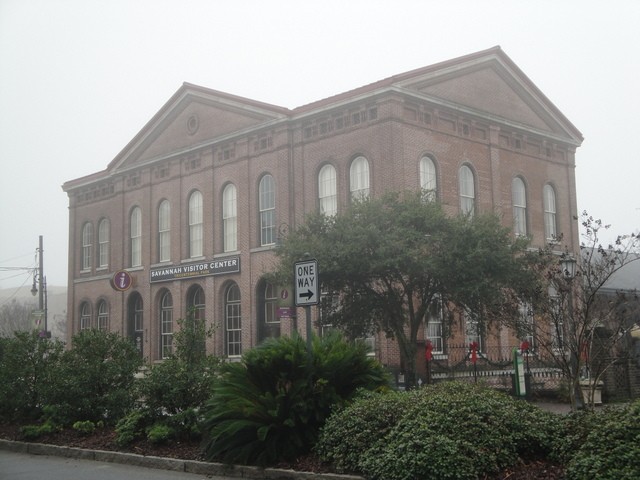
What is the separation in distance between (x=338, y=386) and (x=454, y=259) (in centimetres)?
1063

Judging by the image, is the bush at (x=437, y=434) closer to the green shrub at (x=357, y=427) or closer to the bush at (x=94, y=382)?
the green shrub at (x=357, y=427)

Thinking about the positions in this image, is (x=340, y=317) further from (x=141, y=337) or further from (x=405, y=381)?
(x=141, y=337)

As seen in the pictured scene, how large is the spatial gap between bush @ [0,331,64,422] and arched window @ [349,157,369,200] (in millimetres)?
15354

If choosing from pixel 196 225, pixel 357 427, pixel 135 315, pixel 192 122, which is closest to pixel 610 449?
pixel 357 427

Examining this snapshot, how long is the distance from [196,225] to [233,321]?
18.0 feet

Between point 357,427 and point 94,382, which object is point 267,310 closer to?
point 94,382

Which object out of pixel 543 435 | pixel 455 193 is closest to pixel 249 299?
pixel 455 193

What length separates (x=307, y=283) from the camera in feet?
39.6

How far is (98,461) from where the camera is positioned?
43.7 feet

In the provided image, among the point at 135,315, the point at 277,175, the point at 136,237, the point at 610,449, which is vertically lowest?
the point at 610,449

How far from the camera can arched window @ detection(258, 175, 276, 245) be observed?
3353cm

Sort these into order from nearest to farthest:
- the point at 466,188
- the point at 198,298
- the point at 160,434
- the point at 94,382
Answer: the point at 160,434 < the point at 94,382 < the point at 466,188 < the point at 198,298

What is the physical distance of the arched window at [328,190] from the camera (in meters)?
31.1

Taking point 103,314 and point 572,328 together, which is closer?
point 572,328
